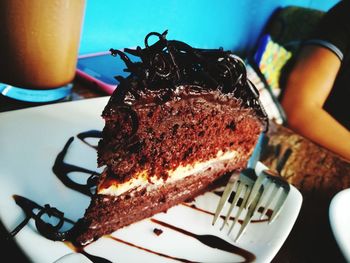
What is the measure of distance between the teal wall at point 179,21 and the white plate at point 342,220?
4.53 ft

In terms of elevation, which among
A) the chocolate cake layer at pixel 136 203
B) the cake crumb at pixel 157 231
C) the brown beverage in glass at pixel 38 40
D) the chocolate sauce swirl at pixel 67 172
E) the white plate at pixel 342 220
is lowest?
the cake crumb at pixel 157 231

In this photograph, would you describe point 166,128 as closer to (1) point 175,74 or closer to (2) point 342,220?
(1) point 175,74

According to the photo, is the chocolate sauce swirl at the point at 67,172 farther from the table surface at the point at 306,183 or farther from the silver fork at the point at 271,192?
the silver fork at the point at 271,192

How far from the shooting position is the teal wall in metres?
1.68

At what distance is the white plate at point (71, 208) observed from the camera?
2.52 feet

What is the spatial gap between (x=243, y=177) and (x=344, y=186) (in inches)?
22.4

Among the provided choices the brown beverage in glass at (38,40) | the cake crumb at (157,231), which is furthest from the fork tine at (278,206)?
the brown beverage in glass at (38,40)

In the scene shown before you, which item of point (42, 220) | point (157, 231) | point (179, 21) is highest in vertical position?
point (179, 21)

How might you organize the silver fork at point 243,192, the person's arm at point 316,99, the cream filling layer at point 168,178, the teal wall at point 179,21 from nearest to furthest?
the cream filling layer at point 168,178 → the silver fork at point 243,192 → the teal wall at point 179,21 → the person's arm at point 316,99

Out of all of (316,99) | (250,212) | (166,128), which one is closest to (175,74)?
(166,128)

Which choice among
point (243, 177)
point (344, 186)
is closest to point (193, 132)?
point (243, 177)

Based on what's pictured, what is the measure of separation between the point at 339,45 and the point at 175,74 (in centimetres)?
189

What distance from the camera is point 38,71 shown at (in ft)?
3.63

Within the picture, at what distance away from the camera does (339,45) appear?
2273mm
